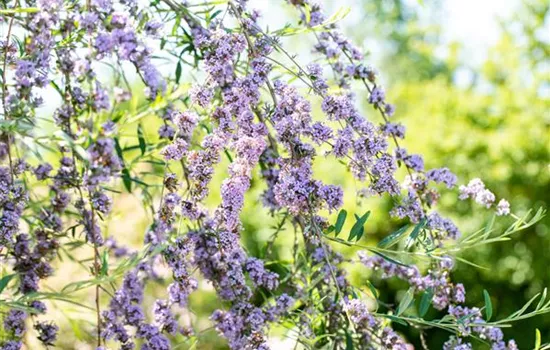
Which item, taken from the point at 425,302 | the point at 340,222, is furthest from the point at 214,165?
the point at 425,302

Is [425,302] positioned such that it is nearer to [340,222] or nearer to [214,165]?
[340,222]

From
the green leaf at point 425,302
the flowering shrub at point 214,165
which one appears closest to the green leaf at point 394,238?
the flowering shrub at point 214,165

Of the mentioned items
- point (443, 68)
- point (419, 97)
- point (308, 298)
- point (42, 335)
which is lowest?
point (42, 335)

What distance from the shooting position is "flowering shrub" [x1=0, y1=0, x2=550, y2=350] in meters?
1.16

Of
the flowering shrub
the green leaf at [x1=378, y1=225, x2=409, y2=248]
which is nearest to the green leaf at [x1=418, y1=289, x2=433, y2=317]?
the flowering shrub

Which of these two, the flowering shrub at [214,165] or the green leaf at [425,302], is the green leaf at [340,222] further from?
the green leaf at [425,302]

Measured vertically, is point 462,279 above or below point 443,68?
below

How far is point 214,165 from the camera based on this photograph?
1386 millimetres

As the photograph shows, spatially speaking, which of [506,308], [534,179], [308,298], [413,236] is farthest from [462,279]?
[413,236]

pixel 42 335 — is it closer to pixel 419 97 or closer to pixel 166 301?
pixel 166 301

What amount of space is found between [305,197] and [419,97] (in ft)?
19.3

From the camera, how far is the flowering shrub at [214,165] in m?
1.16

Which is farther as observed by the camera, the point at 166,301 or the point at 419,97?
the point at 419,97

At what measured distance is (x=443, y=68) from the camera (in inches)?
619
